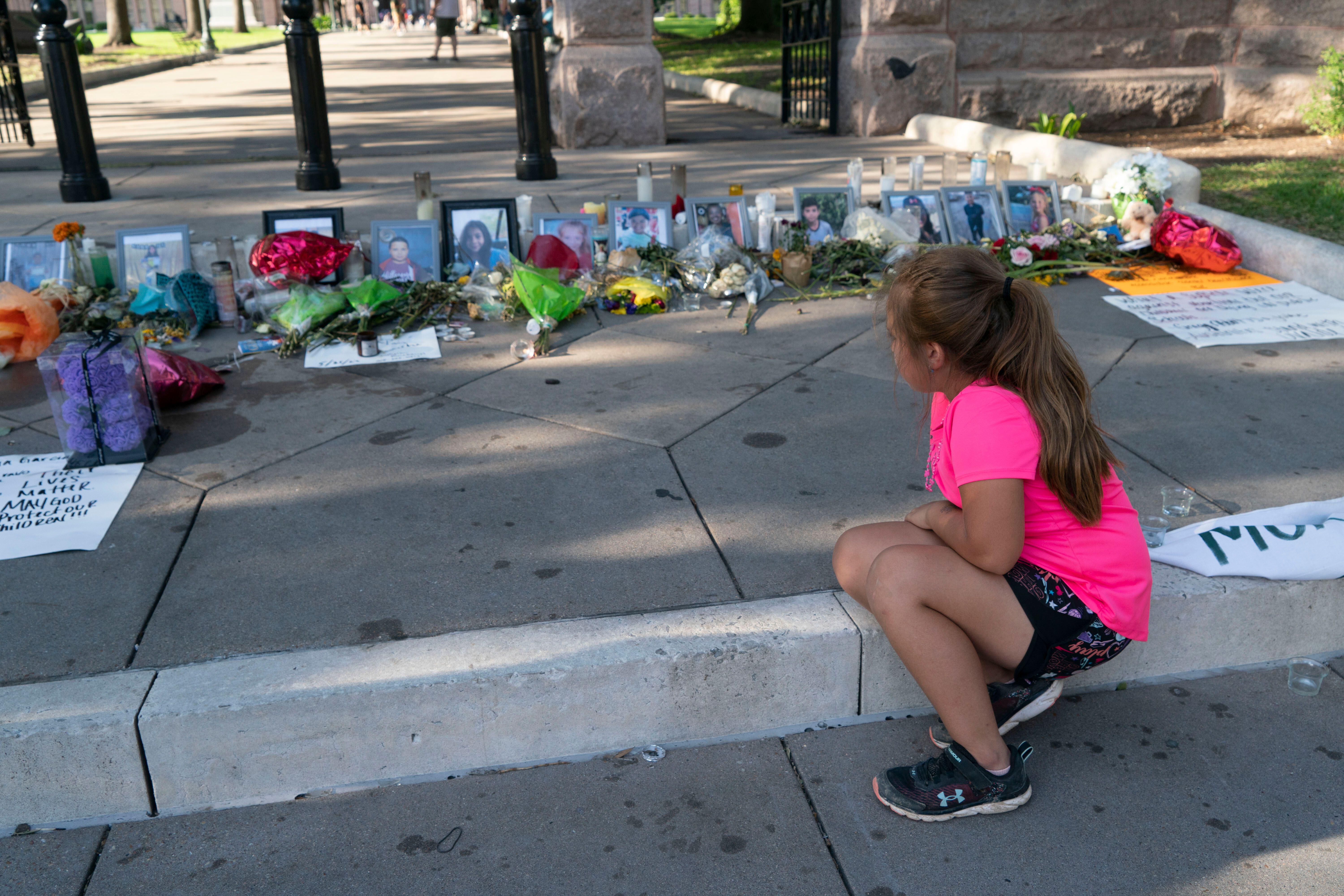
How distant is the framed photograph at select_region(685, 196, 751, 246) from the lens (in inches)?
232

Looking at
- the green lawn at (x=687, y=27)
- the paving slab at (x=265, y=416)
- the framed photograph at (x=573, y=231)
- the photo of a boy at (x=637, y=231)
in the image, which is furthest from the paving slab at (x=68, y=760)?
the green lawn at (x=687, y=27)

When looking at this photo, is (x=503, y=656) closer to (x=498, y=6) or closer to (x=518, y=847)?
(x=518, y=847)

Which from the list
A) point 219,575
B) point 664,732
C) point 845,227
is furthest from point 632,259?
point 664,732

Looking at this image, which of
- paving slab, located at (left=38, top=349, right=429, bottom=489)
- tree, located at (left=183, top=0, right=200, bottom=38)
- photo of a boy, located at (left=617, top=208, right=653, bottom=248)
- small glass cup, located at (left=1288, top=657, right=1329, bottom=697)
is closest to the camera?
small glass cup, located at (left=1288, top=657, right=1329, bottom=697)

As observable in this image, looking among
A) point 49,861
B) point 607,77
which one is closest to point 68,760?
point 49,861

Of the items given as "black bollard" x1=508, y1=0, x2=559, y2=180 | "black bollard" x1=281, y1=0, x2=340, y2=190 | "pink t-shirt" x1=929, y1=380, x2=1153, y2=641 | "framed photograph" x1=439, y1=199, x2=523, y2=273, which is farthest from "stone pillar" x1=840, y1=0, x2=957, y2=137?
"pink t-shirt" x1=929, y1=380, x2=1153, y2=641

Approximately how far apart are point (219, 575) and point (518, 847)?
4.29ft

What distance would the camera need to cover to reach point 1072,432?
2084 mm

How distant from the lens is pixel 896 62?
9.96 meters

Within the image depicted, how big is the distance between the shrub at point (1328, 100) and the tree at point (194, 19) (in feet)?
110

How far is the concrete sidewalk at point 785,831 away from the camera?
2.02 metres

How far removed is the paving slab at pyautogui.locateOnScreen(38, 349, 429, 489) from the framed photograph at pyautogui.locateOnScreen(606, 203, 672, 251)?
6.31 feet

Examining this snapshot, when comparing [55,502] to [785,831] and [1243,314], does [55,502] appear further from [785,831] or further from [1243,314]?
[1243,314]

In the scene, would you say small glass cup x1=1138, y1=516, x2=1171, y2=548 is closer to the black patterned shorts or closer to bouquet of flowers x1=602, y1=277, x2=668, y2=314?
the black patterned shorts
